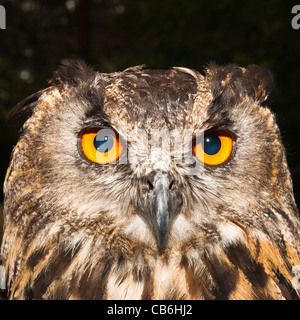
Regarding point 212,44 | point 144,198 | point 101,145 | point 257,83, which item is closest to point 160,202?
point 144,198

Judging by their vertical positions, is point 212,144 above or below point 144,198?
above

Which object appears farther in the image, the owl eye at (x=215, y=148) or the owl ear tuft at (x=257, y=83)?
the owl ear tuft at (x=257, y=83)

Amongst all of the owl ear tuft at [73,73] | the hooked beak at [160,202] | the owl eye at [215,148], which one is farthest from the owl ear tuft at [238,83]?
the owl ear tuft at [73,73]

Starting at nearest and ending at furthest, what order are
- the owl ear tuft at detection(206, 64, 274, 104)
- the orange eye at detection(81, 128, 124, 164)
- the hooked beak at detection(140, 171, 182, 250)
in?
the hooked beak at detection(140, 171, 182, 250) < the orange eye at detection(81, 128, 124, 164) < the owl ear tuft at detection(206, 64, 274, 104)

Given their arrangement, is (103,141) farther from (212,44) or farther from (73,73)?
(212,44)

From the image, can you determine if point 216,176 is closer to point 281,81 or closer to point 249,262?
point 249,262

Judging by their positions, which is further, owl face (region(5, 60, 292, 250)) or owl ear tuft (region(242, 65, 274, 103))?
owl ear tuft (region(242, 65, 274, 103))

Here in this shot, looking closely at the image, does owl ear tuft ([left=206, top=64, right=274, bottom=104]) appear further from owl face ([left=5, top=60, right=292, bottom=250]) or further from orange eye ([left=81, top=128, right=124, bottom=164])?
orange eye ([left=81, top=128, right=124, bottom=164])

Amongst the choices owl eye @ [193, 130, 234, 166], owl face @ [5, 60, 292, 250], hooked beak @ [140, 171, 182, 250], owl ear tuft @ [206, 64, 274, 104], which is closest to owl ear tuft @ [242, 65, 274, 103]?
owl ear tuft @ [206, 64, 274, 104]

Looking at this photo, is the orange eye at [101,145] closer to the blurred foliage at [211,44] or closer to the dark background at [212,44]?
the dark background at [212,44]
